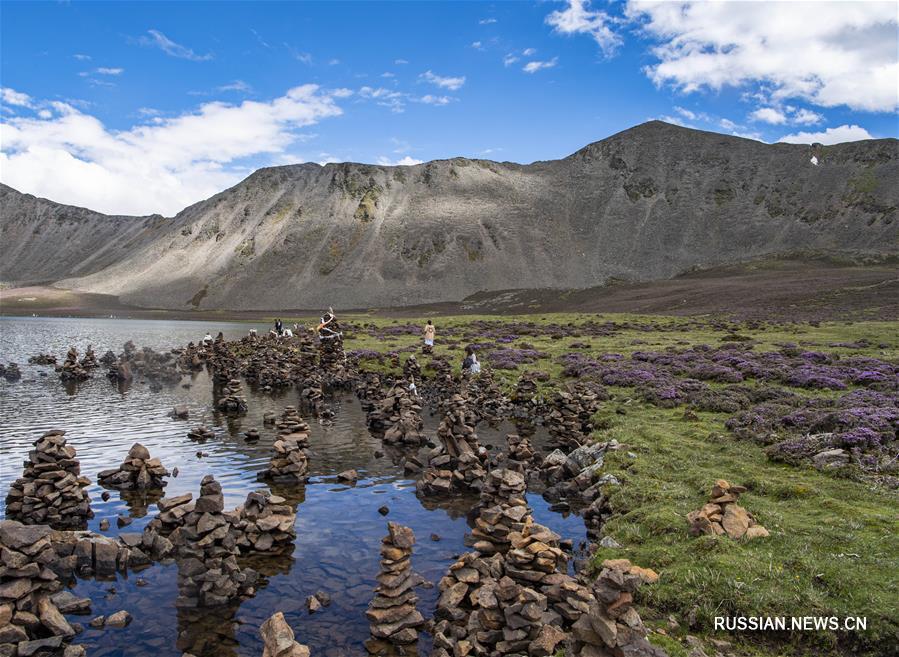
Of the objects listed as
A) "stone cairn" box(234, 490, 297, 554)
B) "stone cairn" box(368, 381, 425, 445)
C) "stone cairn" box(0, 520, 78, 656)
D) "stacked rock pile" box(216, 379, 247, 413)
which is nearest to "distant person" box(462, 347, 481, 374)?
"stone cairn" box(368, 381, 425, 445)

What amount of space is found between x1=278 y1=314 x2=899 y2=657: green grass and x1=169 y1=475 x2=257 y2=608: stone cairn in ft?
33.6

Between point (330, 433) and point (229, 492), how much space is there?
34.4ft

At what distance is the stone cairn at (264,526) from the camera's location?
17.5 meters

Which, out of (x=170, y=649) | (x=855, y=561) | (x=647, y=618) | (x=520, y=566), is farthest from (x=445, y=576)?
(x=855, y=561)

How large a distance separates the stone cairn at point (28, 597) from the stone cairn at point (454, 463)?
12831mm

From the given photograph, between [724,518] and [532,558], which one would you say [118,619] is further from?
[724,518]

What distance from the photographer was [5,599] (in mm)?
12734

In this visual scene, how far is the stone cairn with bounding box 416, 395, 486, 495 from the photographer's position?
2323cm

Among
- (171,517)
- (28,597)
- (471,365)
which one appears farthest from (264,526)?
(471,365)

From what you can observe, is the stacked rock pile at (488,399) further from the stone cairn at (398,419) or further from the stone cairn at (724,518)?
the stone cairn at (724,518)

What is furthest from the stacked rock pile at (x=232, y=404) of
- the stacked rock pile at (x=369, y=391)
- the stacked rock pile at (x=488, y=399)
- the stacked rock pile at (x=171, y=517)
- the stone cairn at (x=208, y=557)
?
the stone cairn at (x=208, y=557)

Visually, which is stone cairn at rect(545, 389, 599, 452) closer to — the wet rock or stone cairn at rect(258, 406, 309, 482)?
stone cairn at rect(258, 406, 309, 482)

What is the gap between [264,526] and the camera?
1791cm

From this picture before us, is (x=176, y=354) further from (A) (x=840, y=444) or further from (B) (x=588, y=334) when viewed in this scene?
(A) (x=840, y=444)
